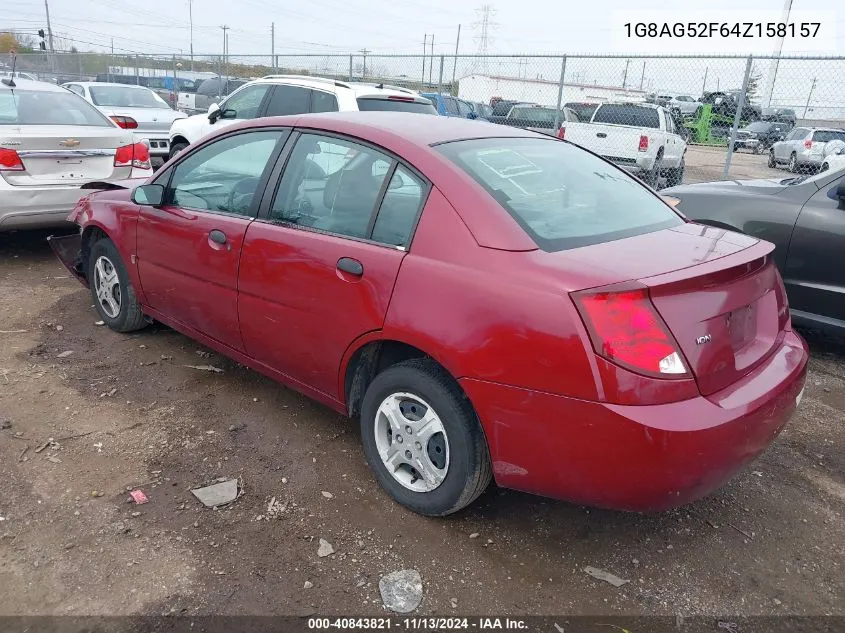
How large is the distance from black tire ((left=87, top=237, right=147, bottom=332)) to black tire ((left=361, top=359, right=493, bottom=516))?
2316mm

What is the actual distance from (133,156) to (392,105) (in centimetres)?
284

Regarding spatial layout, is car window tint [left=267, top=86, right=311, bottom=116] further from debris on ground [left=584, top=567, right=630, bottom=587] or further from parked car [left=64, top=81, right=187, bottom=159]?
debris on ground [left=584, top=567, right=630, bottom=587]

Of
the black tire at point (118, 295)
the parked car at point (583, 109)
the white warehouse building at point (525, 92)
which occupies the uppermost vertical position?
the white warehouse building at point (525, 92)

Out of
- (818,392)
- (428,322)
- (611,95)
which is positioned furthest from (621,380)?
(611,95)

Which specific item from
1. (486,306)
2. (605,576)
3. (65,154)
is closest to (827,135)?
(65,154)

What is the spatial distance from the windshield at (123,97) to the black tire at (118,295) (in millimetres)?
8514

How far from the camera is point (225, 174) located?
3.59 m

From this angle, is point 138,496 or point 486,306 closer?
point 486,306

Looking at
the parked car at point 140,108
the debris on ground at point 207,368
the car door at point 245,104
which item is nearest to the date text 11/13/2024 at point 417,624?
the debris on ground at point 207,368

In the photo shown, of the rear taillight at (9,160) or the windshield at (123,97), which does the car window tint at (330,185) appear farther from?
the windshield at (123,97)

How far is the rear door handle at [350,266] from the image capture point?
2.72m

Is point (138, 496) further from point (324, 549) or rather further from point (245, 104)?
point (245, 104)

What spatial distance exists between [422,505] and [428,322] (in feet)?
2.64

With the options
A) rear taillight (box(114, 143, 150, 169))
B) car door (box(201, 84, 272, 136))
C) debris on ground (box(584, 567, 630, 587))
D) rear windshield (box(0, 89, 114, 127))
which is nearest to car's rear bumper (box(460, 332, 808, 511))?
debris on ground (box(584, 567, 630, 587))
